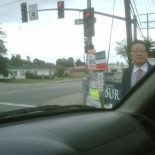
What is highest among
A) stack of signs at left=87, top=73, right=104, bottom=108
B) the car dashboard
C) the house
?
the car dashboard

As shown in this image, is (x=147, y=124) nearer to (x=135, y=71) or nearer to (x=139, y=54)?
(x=135, y=71)

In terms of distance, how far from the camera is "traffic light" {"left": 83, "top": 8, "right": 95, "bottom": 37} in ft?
62.1

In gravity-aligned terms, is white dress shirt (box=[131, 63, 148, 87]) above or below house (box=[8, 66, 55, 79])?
above

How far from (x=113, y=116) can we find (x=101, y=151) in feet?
2.29

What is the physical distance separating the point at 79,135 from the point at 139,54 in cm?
335

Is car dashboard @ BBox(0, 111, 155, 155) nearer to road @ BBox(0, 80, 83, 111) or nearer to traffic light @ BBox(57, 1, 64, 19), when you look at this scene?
road @ BBox(0, 80, 83, 111)

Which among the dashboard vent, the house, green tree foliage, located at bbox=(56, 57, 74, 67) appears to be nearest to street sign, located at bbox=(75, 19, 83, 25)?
the dashboard vent

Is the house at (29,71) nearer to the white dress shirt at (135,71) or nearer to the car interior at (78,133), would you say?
the white dress shirt at (135,71)

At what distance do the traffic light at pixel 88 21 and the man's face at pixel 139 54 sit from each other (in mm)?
13226

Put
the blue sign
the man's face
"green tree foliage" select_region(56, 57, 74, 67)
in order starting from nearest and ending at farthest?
the man's face, the blue sign, "green tree foliage" select_region(56, 57, 74, 67)

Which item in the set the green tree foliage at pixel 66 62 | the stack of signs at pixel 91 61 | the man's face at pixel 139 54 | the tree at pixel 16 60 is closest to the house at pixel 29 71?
the green tree foliage at pixel 66 62

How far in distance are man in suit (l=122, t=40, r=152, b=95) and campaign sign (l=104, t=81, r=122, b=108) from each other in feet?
4.18

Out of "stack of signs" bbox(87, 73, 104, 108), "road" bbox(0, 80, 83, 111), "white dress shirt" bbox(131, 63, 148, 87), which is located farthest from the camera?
"road" bbox(0, 80, 83, 111)

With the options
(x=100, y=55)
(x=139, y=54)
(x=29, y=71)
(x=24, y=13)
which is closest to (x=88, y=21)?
(x=24, y=13)
